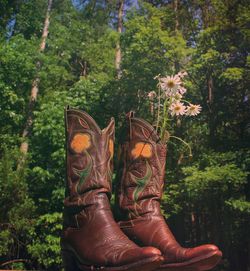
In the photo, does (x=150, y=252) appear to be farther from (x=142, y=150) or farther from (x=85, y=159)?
(x=142, y=150)

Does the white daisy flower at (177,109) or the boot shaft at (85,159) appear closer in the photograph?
the boot shaft at (85,159)

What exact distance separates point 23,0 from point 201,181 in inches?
279

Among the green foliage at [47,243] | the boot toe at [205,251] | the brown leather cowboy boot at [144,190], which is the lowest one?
the green foliage at [47,243]

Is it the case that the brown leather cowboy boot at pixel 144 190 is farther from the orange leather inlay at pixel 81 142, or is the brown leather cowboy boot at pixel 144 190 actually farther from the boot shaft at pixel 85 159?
the orange leather inlay at pixel 81 142

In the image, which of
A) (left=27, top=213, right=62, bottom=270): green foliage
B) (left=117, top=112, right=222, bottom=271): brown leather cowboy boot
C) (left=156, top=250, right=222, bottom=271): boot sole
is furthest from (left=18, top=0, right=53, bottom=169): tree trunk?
(left=156, top=250, right=222, bottom=271): boot sole

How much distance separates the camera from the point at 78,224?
216cm

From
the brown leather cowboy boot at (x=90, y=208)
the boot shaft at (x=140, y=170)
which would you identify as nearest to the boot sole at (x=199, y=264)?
the brown leather cowboy boot at (x=90, y=208)

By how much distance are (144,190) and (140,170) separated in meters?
0.11

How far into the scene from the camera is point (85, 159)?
2266 millimetres

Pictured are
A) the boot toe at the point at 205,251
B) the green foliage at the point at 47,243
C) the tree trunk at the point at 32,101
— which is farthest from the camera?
the tree trunk at the point at 32,101

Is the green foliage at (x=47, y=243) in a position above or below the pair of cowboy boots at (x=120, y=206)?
below

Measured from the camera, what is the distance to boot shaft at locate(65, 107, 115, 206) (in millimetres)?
2199

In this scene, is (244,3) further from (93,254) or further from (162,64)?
(93,254)

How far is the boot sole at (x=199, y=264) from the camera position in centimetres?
194
